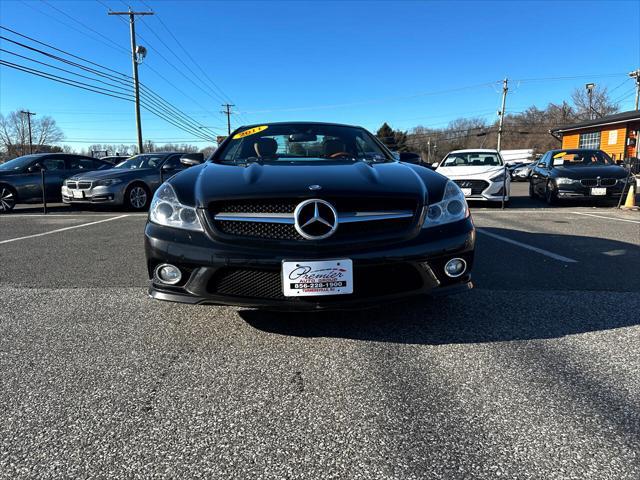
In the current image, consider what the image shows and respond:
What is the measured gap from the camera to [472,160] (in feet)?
38.9

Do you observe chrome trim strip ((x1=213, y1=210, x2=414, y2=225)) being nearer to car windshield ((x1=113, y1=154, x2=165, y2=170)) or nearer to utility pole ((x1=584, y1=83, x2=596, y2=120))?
car windshield ((x1=113, y1=154, x2=165, y2=170))

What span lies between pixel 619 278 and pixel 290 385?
345 cm

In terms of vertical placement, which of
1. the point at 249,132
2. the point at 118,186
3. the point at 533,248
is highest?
the point at 249,132

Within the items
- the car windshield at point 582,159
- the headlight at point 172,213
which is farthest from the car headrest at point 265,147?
the car windshield at point 582,159

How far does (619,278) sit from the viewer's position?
13.4ft

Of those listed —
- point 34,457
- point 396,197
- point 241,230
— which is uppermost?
point 396,197

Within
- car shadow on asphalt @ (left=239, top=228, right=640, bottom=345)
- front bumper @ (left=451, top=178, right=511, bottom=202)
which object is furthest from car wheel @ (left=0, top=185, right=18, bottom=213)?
front bumper @ (left=451, top=178, right=511, bottom=202)

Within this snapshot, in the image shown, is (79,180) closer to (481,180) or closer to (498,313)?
(481,180)

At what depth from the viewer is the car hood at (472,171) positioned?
34.2 feet

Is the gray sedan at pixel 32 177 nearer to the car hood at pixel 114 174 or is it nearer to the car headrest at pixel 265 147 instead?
the car hood at pixel 114 174

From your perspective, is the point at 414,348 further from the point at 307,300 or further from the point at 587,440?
the point at 587,440

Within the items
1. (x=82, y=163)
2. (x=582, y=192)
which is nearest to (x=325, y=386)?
(x=582, y=192)

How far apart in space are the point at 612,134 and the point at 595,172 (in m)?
20.9

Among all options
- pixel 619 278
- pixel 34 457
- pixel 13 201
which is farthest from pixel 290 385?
pixel 13 201
